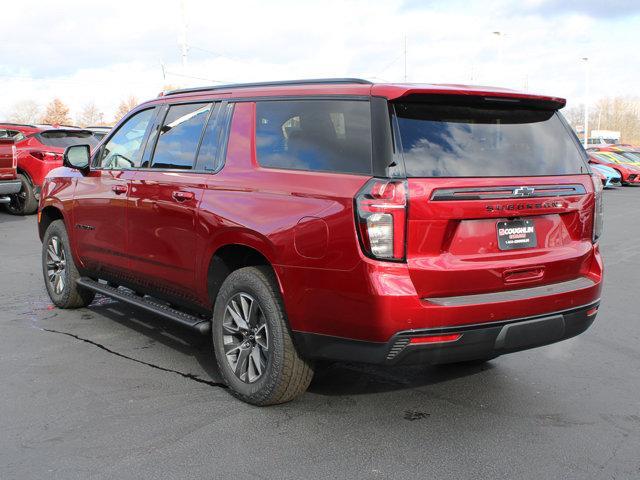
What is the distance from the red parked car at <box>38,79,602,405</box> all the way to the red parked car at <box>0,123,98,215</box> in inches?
396

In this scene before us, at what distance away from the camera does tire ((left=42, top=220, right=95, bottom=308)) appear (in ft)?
20.3

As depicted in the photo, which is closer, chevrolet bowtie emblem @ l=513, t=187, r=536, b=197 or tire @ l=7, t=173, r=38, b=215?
chevrolet bowtie emblem @ l=513, t=187, r=536, b=197

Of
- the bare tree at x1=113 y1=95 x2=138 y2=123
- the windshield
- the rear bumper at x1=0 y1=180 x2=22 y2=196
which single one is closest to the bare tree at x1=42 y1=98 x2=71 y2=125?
the bare tree at x1=113 y1=95 x2=138 y2=123

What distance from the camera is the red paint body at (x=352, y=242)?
11.1 feet

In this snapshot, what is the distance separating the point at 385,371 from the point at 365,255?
A: 1602mm

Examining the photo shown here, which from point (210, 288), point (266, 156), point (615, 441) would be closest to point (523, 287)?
point (615, 441)

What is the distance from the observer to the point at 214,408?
402 centimetres

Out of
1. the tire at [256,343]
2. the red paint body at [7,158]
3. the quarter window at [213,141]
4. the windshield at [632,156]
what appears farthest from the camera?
the windshield at [632,156]

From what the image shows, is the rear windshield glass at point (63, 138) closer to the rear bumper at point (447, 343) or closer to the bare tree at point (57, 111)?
the rear bumper at point (447, 343)

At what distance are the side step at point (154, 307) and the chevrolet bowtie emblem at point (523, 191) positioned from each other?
2.12 m

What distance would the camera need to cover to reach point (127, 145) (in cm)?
552

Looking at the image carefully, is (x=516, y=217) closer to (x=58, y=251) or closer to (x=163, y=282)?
(x=163, y=282)

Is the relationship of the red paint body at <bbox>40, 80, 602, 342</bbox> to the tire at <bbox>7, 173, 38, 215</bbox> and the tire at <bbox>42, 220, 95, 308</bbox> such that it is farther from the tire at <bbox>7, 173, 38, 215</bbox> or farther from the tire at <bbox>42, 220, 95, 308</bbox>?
the tire at <bbox>7, 173, 38, 215</bbox>

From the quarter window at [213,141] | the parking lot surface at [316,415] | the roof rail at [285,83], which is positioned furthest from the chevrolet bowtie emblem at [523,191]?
the quarter window at [213,141]
